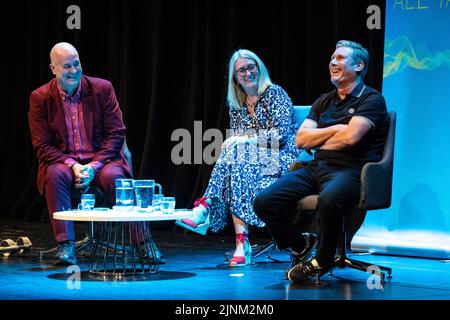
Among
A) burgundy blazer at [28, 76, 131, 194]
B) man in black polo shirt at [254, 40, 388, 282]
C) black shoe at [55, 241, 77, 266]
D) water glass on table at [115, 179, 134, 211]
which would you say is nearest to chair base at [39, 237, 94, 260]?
black shoe at [55, 241, 77, 266]

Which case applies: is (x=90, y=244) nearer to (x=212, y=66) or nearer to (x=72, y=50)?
(x=72, y=50)

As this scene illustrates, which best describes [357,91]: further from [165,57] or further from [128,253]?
[165,57]

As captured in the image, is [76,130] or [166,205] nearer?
[166,205]

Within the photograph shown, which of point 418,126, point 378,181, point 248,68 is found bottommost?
point 378,181

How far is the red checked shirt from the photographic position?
5062mm

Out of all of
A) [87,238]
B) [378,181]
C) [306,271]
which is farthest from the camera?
[87,238]

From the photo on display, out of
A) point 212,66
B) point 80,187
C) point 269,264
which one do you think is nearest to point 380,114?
point 269,264

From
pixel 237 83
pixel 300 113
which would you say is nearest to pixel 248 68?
pixel 237 83

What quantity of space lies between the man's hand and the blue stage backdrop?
189 centimetres

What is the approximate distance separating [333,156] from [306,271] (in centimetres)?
65

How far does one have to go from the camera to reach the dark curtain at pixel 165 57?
578cm

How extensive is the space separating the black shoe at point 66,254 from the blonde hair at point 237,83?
1284 millimetres

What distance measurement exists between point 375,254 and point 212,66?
2.02m

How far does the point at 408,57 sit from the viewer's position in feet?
17.3
